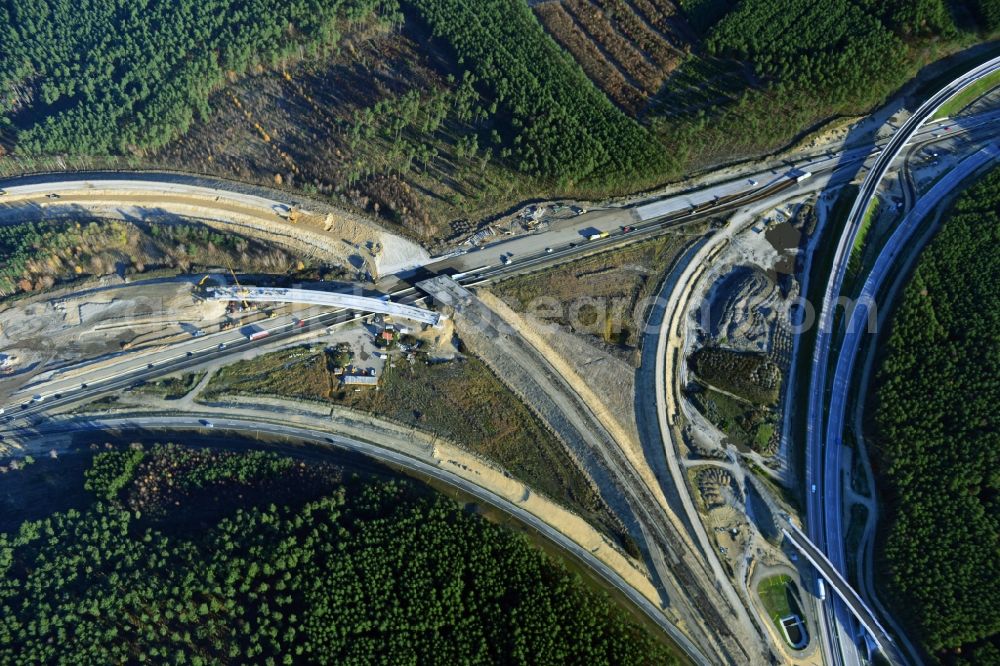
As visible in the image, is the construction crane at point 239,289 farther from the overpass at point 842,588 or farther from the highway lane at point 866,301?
the highway lane at point 866,301

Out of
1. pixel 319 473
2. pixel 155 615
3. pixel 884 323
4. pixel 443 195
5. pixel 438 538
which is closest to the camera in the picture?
pixel 155 615

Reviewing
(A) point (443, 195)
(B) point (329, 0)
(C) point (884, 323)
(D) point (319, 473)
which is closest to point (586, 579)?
(D) point (319, 473)

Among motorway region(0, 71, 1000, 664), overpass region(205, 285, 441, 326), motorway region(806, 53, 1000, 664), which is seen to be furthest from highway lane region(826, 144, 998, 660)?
overpass region(205, 285, 441, 326)

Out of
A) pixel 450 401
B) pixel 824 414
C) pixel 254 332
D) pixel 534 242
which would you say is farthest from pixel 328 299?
pixel 824 414

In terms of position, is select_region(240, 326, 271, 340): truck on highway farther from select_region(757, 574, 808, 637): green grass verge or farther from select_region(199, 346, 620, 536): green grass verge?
select_region(757, 574, 808, 637): green grass verge

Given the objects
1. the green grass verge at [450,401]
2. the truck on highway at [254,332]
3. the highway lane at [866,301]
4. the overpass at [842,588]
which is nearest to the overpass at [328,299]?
the truck on highway at [254,332]

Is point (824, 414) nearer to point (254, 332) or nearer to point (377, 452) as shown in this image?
point (377, 452)

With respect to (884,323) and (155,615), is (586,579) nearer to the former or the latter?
(155,615)

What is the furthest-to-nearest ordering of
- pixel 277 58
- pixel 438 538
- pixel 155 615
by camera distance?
pixel 277 58 → pixel 438 538 → pixel 155 615
